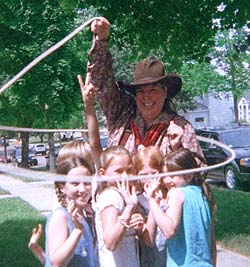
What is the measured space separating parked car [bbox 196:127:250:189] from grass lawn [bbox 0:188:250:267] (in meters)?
0.94

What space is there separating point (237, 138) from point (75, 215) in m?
11.8

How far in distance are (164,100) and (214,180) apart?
12925mm

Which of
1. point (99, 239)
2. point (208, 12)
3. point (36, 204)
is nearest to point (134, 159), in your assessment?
point (99, 239)

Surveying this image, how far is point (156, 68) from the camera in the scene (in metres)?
3.05

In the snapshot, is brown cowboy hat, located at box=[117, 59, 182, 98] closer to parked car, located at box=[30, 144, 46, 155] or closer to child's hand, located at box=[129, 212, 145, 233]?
child's hand, located at box=[129, 212, 145, 233]

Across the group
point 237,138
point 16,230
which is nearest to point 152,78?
point 16,230

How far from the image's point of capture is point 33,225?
9320 mm

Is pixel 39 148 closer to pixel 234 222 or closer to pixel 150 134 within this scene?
pixel 234 222

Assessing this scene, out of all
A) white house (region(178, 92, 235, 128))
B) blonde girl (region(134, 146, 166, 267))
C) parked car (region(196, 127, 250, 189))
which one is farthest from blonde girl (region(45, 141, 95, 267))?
white house (region(178, 92, 235, 128))

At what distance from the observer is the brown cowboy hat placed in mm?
2984

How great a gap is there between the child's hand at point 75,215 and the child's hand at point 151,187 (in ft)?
1.02

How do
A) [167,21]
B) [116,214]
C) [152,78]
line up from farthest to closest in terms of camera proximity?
[167,21] < [152,78] < [116,214]

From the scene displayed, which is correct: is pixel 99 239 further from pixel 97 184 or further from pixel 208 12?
pixel 208 12

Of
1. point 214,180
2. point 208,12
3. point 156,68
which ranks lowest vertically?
point 214,180
